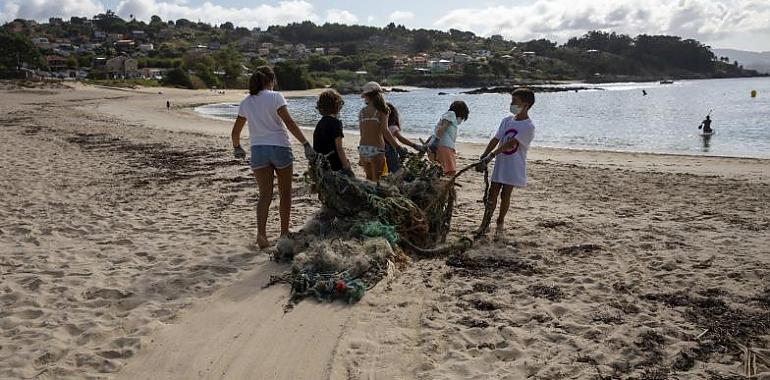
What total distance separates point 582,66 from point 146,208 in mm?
168015

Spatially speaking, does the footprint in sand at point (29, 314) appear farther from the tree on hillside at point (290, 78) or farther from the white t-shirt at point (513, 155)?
the tree on hillside at point (290, 78)

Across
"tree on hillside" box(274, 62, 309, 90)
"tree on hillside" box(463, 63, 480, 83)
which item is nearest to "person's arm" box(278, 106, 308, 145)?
"tree on hillside" box(274, 62, 309, 90)

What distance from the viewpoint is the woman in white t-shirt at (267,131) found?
5137 millimetres

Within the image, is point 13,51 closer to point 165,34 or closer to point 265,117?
point 265,117

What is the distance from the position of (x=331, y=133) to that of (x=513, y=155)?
205 centimetres

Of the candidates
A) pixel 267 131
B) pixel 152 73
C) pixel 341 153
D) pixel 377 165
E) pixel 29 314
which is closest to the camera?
pixel 29 314

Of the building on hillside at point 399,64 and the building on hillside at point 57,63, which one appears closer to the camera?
the building on hillside at point 57,63

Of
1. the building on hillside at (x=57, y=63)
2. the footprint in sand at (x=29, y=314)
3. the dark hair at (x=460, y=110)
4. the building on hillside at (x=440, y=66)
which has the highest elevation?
the building on hillside at (x=440, y=66)

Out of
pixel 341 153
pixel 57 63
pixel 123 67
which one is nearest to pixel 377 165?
pixel 341 153

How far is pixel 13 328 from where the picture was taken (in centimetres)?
374

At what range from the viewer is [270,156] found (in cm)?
526

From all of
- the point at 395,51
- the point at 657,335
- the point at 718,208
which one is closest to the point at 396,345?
the point at 657,335

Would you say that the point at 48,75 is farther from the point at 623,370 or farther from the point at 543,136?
the point at 623,370

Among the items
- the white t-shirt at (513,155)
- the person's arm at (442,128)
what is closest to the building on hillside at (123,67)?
the person's arm at (442,128)
